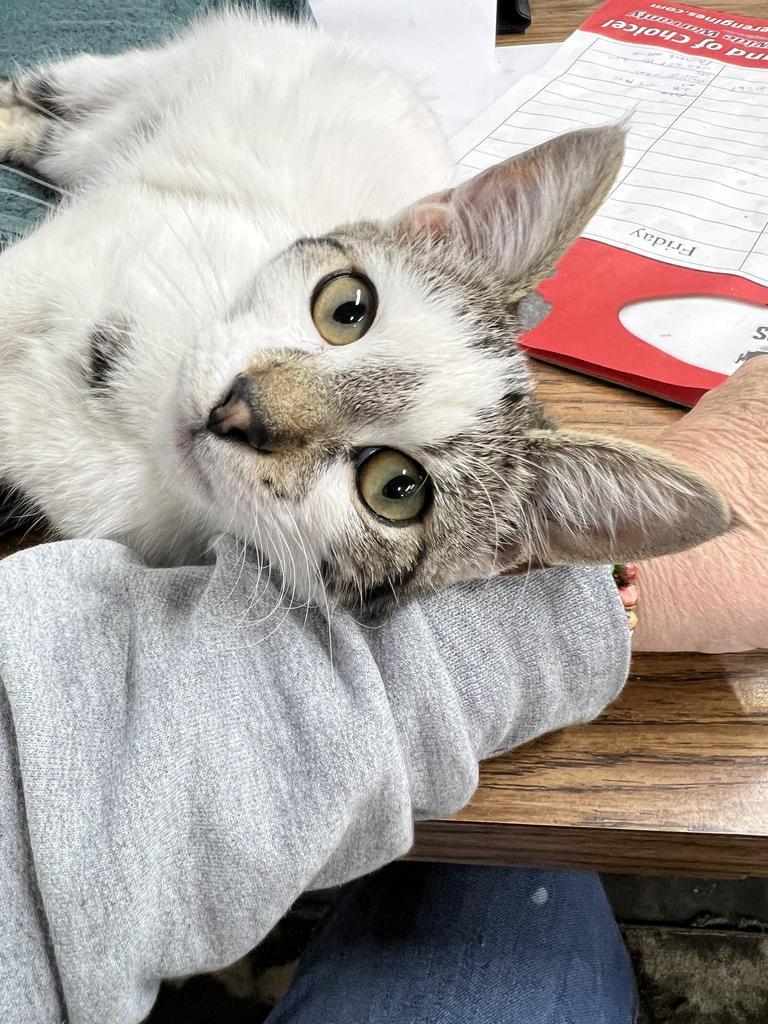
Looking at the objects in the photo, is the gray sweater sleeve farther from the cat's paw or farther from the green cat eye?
the cat's paw

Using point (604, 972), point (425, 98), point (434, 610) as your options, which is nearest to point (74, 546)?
point (434, 610)

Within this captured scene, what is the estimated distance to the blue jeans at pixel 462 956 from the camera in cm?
77

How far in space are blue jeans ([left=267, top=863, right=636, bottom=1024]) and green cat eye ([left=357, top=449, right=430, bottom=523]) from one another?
484 millimetres

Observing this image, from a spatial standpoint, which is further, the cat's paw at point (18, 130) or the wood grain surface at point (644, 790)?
the cat's paw at point (18, 130)

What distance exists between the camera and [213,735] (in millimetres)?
491

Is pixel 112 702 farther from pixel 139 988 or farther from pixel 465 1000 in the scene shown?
pixel 465 1000

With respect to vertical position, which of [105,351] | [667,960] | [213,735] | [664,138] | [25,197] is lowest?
[667,960]

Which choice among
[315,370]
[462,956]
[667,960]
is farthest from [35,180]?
[667,960]

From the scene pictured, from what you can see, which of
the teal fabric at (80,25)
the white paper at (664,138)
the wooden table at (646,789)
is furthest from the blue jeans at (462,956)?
the teal fabric at (80,25)

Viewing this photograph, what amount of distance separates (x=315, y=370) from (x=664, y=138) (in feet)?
2.93

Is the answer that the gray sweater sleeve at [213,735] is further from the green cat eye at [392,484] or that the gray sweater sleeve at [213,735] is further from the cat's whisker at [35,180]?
the cat's whisker at [35,180]

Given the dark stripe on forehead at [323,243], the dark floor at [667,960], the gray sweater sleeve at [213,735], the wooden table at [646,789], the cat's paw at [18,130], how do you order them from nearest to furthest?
the gray sweater sleeve at [213,735]
the wooden table at [646,789]
the dark stripe on forehead at [323,243]
the cat's paw at [18,130]
the dark floor at [667,960]

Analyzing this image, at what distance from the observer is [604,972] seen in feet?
2.86

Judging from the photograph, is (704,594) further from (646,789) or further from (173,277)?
(173,277)
